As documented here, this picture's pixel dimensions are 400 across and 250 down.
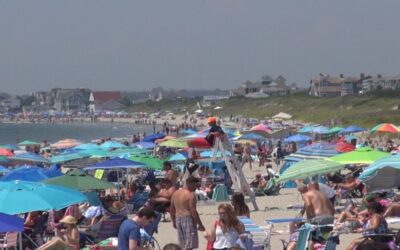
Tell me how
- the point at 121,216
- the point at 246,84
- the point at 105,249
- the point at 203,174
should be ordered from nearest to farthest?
the point at 105,249
the point at 121,216
the point at 203,174
the point at 246,84

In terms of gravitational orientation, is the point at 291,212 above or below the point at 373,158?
below

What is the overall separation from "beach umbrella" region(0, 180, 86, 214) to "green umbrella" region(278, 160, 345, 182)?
11.7 feet

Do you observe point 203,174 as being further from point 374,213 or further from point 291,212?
point 374,213

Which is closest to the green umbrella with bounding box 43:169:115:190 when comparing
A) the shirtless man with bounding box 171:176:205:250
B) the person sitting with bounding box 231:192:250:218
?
the shirtless man with bounding box 171:176:205:250

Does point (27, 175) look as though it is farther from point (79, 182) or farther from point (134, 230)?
point (134, 230)

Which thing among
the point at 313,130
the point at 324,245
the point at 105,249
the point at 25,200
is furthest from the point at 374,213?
the point at 313,130

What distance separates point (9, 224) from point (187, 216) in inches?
78.8

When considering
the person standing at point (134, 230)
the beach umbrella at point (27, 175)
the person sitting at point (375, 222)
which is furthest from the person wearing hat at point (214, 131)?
the person standing at point (134, 230)

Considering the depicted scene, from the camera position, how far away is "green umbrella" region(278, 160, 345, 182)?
10.7 m

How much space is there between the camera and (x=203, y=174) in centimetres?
2019

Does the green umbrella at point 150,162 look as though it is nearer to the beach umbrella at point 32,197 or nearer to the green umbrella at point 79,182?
the green umbrella at point 79,182

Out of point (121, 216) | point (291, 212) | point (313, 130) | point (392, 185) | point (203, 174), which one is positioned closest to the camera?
point (121, 216)

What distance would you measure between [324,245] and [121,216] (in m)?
3.02

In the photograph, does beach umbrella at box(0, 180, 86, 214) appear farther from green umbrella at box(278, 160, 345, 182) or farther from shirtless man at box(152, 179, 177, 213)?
green umbrella at box(278, 160, 345, 182)
